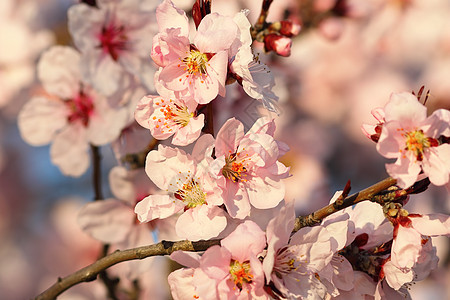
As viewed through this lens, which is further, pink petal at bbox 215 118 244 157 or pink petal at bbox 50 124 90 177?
pink petal at bbox 50 124 90 177

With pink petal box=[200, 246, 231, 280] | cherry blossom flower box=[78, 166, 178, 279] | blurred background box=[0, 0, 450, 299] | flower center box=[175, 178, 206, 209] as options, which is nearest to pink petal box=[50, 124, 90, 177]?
cherry blossom flower box=[78, 166, 178, 279]

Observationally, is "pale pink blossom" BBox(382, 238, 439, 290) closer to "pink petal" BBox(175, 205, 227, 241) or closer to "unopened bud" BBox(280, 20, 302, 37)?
"pink petal" BBox(175, 205, 227, 241)

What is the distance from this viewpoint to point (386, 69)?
246 cm

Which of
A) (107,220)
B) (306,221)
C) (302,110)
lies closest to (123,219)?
(107,220)

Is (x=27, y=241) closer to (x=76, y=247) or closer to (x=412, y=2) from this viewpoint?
(x=76, y=247)

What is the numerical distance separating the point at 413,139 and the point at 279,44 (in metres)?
0.36

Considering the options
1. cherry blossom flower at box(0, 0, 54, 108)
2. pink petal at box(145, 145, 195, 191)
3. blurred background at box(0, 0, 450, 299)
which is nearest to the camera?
pink petal at box(145, 145, 195, 191)

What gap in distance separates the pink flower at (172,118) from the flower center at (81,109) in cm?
52

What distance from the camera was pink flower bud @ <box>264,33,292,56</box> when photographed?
1.02 meters

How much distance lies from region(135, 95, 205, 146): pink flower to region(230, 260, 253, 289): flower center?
0.57 ft

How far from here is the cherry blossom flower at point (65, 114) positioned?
1296mm

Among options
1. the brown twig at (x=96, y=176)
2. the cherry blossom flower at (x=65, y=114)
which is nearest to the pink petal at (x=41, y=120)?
the cherry blossom flower at (x=65, y=114)

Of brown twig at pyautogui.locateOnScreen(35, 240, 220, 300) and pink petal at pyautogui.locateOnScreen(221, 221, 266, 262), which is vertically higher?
pink petal at pyautogui.locateOnScreen(221, 221, 266, 262)

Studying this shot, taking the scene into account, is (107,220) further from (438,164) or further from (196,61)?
(438,164)
